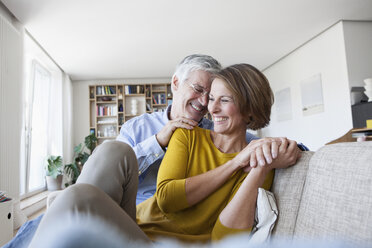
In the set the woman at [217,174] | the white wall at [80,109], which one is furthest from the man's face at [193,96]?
the white wall at [80,109]

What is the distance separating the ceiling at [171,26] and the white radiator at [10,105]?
0.47 m

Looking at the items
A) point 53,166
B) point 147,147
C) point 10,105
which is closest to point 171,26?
point 10,105

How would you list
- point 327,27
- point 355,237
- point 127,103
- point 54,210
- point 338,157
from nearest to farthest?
point 54,210, point 355,237, point 338,157, point 327,27, point 127,103

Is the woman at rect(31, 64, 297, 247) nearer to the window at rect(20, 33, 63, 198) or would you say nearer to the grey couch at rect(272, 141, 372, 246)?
the grey couch at rect(272, 141, 372, 246)

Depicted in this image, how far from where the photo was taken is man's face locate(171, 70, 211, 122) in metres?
1.81

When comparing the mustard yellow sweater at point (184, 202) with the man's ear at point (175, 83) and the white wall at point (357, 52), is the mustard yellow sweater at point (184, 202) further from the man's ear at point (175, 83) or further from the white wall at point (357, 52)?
the white wall at point (357, 52)

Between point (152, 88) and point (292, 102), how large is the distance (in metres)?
4.04

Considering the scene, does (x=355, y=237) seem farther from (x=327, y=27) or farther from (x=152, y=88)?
(x=152, y=88)

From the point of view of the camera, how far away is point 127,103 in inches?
344

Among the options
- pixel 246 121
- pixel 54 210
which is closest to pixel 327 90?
pixel 246 121

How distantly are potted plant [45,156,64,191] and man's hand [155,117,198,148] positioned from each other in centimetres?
552

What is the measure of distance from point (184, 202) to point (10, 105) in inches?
149

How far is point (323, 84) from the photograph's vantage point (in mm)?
5531

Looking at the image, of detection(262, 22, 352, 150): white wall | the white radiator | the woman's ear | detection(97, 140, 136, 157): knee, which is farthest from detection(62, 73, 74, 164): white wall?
detection(97, 140, 136, 157): knee
